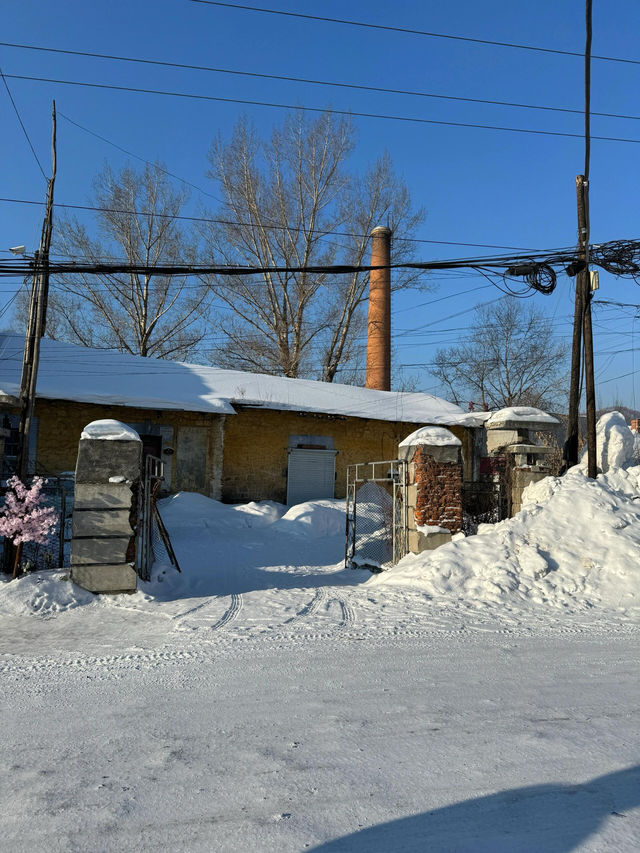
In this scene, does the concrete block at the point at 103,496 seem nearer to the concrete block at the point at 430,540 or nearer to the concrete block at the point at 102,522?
the concrete block at the point at 102,522

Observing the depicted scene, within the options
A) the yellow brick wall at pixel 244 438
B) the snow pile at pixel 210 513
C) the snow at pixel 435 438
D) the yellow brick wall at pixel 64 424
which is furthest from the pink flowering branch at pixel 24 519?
the yellow brick wall at pixel 244 438

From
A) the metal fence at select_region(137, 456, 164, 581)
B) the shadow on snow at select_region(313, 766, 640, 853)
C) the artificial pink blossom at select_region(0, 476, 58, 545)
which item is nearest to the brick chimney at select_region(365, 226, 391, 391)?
the metal fence at select_region(137, 456, 164, 581)

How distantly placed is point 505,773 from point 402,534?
6.52m

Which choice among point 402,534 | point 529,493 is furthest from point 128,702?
point 529,493

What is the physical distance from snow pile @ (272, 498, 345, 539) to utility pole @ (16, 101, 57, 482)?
22.7 feet

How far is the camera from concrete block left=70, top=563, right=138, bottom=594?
22.7 ft

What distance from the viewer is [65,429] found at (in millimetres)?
15383

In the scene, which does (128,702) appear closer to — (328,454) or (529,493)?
(529,493)

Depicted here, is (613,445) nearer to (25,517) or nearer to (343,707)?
(343,707)

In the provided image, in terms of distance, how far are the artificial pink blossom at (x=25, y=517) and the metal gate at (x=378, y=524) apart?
189 inches

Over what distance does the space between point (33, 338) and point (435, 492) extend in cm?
659

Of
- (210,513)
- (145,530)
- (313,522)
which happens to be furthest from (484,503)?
(210,513)

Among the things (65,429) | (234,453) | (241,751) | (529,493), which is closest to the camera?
(241,751)

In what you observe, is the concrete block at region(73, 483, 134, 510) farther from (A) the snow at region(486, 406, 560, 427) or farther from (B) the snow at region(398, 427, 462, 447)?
(A) the snow at region(486, 406, 560, 427)
